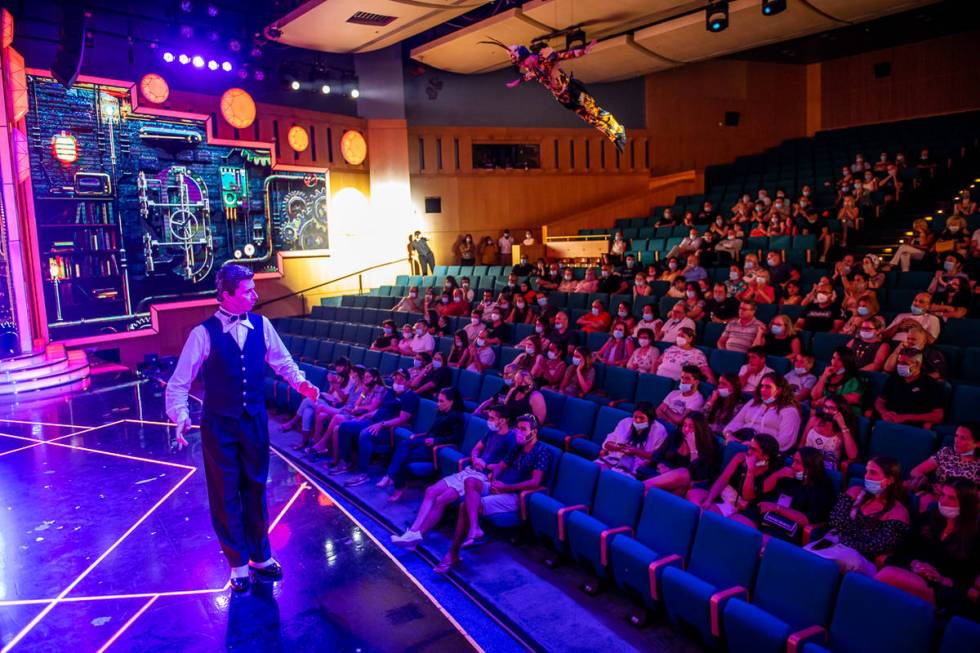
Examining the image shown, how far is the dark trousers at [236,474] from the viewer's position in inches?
123

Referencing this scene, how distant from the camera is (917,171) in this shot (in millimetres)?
9750

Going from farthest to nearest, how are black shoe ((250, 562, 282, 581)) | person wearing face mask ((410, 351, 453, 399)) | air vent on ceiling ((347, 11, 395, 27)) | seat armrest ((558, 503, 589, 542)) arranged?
air vent on ceiling ((347, 11, 395, 27)) < person wearing face mask ((410, 351, 453, 399)) < seat armrest ((558, 503, 589, 542)) < black shoe ((250, 562, 282, 581))

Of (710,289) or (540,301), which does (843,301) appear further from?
(540,301)

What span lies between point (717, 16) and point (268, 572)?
8500 mm

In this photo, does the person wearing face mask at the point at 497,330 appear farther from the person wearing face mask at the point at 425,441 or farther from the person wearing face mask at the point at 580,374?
the person wearing face mask at the point at 425,441

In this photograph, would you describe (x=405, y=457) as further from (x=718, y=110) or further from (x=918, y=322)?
(x=718, y=110)

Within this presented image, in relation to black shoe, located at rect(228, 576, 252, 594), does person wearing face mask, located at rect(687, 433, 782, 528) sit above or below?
above

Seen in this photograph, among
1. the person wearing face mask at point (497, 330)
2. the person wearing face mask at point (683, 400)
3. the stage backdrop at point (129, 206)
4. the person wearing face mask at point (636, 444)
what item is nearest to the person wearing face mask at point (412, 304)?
the person wearing face mask at point (497, 330)

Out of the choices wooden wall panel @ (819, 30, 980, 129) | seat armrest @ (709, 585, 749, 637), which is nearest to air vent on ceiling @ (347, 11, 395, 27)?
seat armrest @ (709, 585, 749, 637)

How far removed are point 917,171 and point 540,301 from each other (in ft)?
19.8

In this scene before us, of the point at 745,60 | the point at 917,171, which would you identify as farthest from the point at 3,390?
the point at 745,60

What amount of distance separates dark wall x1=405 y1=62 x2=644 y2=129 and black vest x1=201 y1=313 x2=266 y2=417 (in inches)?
398

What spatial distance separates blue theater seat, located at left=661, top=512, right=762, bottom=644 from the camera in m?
2.80

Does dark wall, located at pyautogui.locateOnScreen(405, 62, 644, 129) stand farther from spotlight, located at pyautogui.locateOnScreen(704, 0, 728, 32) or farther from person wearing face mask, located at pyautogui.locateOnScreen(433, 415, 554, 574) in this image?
person wearing face mask, located at pyautogui.locateOnScreen(433, 415, 554, 574)
